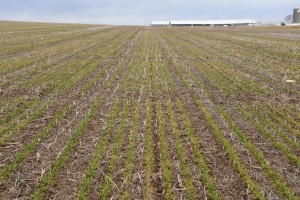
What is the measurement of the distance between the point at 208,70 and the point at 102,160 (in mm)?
13546

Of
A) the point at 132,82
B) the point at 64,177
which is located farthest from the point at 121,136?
the point at 132,82

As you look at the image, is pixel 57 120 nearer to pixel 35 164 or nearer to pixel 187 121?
pixel 35 164

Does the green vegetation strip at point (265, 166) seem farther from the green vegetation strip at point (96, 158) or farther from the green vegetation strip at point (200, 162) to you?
the green vegetation strip at point (96, 158)

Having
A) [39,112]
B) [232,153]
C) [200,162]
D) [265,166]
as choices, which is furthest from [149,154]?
[39,112]

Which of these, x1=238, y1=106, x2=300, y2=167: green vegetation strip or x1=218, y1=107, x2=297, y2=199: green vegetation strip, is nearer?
x1=218, y1=107, x2=297, y2=199: green vegetation strip

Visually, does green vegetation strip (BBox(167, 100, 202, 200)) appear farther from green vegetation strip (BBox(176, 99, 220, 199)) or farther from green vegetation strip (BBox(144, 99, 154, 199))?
green vegetation strip (BBox(144, 99, 154, 199))

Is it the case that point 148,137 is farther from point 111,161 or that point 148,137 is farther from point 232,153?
point 232,153

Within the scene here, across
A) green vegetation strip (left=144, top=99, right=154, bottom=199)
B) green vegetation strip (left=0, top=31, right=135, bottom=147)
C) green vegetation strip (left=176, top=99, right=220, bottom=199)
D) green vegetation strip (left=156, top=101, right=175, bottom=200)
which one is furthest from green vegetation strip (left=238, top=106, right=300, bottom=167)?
green vegetation strip (left=0, top=31, right=135, bottom=147)

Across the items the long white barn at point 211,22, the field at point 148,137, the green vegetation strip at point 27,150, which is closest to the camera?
the field at point 148,137

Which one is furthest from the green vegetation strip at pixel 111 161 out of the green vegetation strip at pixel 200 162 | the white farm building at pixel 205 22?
the white farm building at pixel 205 22

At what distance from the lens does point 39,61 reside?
20.4m

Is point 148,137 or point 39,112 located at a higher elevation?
point 39,112

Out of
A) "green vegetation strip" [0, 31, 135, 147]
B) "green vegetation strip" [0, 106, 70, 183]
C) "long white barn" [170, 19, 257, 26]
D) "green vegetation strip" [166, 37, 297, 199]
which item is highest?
"long white barn" [170, 19, 257, 26]

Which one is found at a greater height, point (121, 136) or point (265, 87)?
point (265, 87)
